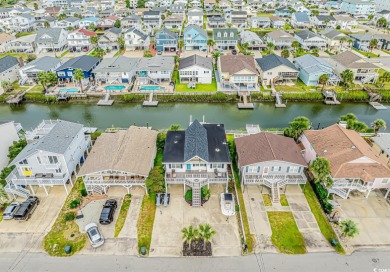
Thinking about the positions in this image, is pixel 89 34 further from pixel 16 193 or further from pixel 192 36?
pixel 16 193

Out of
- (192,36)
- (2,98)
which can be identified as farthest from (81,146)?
(192,36)

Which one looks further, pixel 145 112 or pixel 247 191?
pixel 145 112

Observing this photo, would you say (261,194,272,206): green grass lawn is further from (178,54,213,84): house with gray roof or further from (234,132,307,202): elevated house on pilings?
(178,54,213,84): house with gray roof

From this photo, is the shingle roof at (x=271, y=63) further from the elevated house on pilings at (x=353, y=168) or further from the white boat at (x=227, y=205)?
the white boat at (x=227, y=205)

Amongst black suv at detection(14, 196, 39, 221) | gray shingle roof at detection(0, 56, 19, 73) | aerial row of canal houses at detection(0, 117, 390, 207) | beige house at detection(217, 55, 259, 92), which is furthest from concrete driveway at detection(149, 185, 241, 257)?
gray shingle roof at detection(0, 56, 19, 73)

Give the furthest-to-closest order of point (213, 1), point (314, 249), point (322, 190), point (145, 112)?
point (213, 1)
point (145, 112)
point (322, 190)
point (314, 249)

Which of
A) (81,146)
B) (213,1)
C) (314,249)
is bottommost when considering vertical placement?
(314,249)
